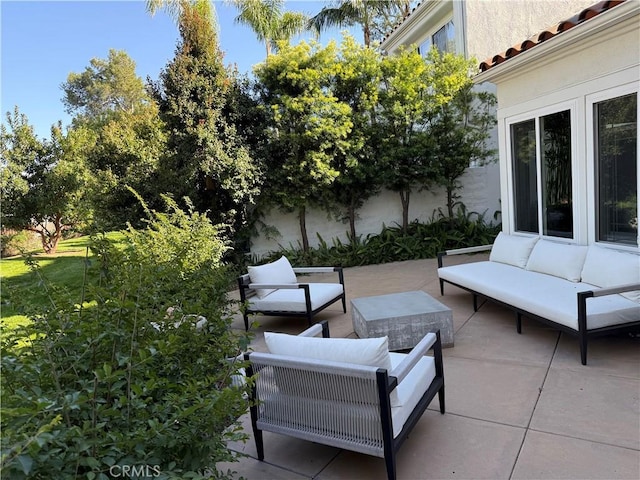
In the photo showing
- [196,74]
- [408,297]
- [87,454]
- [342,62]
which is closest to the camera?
[87,454]

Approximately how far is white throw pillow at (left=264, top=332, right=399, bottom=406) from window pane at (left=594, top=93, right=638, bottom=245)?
3.79 metres

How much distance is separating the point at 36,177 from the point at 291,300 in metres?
10.6

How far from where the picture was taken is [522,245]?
5.50 metres

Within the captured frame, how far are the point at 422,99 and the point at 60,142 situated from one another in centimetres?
1076

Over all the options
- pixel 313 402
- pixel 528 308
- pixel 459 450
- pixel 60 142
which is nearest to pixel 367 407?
pixel 313 402

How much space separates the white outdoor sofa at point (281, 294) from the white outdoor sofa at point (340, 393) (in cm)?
241

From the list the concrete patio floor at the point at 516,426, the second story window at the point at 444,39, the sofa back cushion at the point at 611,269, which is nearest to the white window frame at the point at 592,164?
the sofa back cushion at the point at 611,269

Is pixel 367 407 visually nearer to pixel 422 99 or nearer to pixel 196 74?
pixel 196 74

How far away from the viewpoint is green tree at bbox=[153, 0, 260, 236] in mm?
7848

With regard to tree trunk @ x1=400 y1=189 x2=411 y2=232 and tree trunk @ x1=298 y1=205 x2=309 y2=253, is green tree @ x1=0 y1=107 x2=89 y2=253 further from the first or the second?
tree trunk @ x1=400 y1=189 x2=411 y2=232

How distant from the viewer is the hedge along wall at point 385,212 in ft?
Answer: 32.6

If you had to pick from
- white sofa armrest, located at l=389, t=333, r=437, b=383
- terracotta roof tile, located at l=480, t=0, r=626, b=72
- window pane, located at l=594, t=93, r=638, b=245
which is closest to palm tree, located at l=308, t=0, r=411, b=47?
terracotta roof tile, located at l=480, t=0, r=626, b=72

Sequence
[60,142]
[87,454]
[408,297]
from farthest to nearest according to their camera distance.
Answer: [60,142], [408,297], [87,454]

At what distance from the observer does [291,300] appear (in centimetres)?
522
